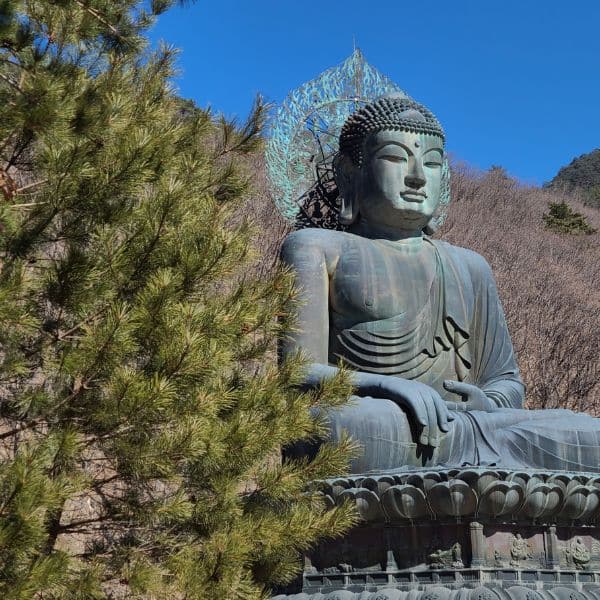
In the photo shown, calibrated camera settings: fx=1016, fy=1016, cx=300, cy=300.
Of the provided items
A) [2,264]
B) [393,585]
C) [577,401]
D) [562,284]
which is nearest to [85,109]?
[2,264]

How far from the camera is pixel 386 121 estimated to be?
15.5 ft

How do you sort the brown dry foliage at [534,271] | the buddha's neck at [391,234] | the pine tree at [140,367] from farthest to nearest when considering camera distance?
the brown dry foliage at [534,271] < the buddha's neck at [391,234] < the pine tree at [140,367]

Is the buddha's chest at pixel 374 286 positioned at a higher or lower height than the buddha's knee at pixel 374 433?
higher

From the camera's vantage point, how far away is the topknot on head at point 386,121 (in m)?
4.71

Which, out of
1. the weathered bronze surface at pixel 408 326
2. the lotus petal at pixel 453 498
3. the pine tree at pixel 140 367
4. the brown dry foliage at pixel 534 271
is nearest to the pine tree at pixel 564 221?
Result: the brown dry foliage at pixel 534 271

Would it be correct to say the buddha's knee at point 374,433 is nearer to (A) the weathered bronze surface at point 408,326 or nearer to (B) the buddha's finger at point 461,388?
(A) the weathered bronze surface at point 408,326

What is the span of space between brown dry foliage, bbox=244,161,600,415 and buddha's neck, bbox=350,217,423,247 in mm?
3250

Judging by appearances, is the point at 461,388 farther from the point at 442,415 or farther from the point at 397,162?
the point at 397,162

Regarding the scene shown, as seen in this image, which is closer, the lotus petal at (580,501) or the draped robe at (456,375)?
the lotus petal at (580,501)

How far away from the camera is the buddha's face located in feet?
15.4

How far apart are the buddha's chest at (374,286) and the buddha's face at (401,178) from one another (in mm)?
186

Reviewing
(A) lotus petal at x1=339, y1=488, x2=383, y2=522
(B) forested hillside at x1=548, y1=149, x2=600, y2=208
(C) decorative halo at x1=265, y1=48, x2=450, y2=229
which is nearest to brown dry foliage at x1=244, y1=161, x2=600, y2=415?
(C) decorative halo at x1=265, y1=48, x2=450, y2=229

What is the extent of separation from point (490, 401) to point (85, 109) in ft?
6.77

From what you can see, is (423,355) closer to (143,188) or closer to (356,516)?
(356,516)
